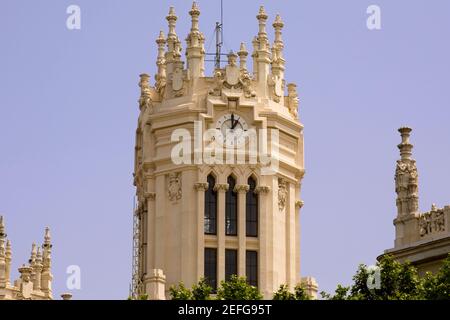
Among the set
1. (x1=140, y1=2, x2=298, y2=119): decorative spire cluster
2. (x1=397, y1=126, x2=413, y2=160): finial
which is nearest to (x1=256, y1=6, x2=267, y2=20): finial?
(x1=140, y1=2, x2=298, y2=119): decorative spire cluster

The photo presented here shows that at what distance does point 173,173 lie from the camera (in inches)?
4850

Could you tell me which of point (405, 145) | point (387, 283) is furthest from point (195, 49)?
point (387, 283)

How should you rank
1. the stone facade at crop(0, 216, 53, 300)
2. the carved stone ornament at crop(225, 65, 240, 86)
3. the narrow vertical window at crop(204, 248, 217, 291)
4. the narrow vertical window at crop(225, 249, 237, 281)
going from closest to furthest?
the stone facade at crop(0, 216, 53, 300) → the narrow vertical window at crop(204, 248, 217, 291) → the narrow vertical window at crop(225, 249, 237, 281) → the carved stone ornament at crop(225, 65, 240, 86)

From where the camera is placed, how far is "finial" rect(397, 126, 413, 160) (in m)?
88.6

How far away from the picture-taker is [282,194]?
12538 cm

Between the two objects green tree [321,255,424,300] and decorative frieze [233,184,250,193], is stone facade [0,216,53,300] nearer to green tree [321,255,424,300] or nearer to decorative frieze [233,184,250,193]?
decorative frieze [233,184,250,193]

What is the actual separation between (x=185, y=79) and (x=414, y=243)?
4105 cm

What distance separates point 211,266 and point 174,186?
191 inches

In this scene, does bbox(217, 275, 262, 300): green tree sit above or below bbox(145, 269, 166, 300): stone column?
below

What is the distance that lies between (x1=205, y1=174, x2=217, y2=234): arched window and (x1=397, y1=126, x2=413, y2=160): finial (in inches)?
1378

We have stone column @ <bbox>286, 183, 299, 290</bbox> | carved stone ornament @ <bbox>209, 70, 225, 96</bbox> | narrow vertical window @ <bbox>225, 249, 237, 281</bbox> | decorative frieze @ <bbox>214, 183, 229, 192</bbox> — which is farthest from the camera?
stone column @ <bbox>286, 183, 299, 290</bbox>
